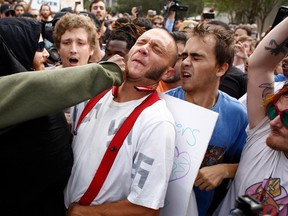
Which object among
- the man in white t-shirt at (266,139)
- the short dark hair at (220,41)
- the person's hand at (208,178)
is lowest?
the person's hand at (208,178)

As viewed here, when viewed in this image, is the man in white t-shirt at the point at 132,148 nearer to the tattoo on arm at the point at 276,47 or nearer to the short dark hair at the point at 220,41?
the short dark hair at the point at 220,41

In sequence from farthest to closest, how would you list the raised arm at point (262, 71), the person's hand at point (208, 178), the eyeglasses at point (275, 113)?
1. the raised arm at point (262, 71)
2. the person's hand at point (208, 178)
3. the eyeglasses at point (275, 113)

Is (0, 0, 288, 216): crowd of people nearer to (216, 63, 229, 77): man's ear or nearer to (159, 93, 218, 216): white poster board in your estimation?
(216, 63, 229, 77): man's ear

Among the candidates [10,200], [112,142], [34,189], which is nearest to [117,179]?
[112,142]

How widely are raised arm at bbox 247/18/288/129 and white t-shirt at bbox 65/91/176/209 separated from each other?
2.01 ft

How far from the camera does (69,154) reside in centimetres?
187

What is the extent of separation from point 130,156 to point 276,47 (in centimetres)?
114

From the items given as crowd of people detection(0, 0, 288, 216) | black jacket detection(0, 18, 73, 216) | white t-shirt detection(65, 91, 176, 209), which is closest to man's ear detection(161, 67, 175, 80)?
crowd of people detection(0, 0, 288, 216)

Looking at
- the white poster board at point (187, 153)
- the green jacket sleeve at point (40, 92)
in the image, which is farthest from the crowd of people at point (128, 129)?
the white poster board at point (187, 153)

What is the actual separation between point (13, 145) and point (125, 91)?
767 millimetres

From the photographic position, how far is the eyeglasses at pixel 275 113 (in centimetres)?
185

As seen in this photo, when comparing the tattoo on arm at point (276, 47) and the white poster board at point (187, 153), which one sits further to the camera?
the tattoo on arm at point (276, 47)

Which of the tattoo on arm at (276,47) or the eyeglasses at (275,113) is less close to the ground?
the tattoo on arm at (276,47)

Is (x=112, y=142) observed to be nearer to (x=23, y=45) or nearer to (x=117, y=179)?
(x=117, y=179)
